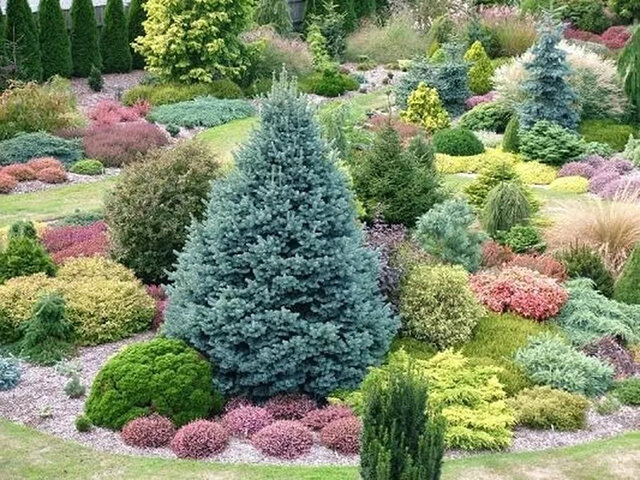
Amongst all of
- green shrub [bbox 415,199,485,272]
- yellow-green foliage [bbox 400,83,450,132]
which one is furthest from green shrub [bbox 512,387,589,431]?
yellow-green foliage [bbox 400,83,450,132]

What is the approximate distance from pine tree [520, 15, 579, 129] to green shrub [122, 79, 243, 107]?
9.55 meters

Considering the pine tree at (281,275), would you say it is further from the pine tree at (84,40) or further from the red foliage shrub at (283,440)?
the pine tree at (84,40)

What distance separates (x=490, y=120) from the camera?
2475cm

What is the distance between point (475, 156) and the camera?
71.8ft

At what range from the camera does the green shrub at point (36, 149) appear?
21641mm

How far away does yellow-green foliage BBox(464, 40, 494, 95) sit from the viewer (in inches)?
1125

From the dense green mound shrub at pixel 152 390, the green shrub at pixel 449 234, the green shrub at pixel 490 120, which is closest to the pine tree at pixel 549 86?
the green shrub at pixel 490 120

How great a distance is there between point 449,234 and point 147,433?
5299 mm

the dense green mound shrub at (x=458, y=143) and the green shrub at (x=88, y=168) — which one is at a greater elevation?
the dense green mound shrub at (x=458, y=143)

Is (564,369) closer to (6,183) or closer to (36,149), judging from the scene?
(6,183)

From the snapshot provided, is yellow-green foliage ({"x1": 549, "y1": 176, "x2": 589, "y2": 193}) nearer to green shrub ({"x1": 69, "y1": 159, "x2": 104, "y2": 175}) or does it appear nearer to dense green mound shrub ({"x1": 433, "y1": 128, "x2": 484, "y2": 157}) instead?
dense green mound shrub ({"x1": 433, "y1": 128, "x2": 484, "y2": 157})

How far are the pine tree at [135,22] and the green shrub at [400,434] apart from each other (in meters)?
26.2

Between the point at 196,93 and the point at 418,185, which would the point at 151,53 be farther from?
the point at 418,185

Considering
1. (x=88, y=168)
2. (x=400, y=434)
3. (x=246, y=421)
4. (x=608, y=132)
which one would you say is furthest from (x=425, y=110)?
(x=400, y=434)
